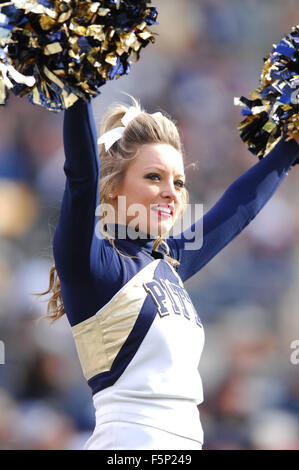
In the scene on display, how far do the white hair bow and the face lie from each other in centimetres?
9

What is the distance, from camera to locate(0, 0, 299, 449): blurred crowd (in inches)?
126

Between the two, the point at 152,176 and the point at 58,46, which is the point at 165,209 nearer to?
the point at 152,176

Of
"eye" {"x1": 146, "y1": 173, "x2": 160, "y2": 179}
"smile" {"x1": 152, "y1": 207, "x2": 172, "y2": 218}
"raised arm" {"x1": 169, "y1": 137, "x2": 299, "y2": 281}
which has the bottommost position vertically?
"raised arm" {"x1": 169, "y1": 137, "x2": 299, "y2": 281}

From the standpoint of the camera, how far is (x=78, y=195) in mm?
1422

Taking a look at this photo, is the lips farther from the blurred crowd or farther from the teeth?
the blurred crowd

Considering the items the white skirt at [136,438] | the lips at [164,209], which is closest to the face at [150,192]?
the lips at [164,209]

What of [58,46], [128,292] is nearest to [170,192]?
[128,292]

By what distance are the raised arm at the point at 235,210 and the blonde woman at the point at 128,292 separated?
0.54ft

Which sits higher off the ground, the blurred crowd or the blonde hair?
the blonde hair

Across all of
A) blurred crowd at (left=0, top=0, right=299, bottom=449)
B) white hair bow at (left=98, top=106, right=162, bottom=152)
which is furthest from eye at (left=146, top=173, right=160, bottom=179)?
blurred crowd at (left=0, top=0, right=299, bottom=449)

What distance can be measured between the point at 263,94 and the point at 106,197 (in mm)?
612

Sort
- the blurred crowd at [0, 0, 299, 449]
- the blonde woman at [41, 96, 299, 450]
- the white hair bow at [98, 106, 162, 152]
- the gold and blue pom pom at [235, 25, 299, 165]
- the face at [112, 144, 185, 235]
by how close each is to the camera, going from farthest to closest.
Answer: the blurred crowd at [0, 0, 299, 449] → the gold and blue pom pom at [235, 25, 299, 165] → the white hair bow at [98, 106, 162, 152] → the face at [112, 144, 185, 235] → the blonde woman at [41, 96, 299, 450]

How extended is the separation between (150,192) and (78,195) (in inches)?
15.3
